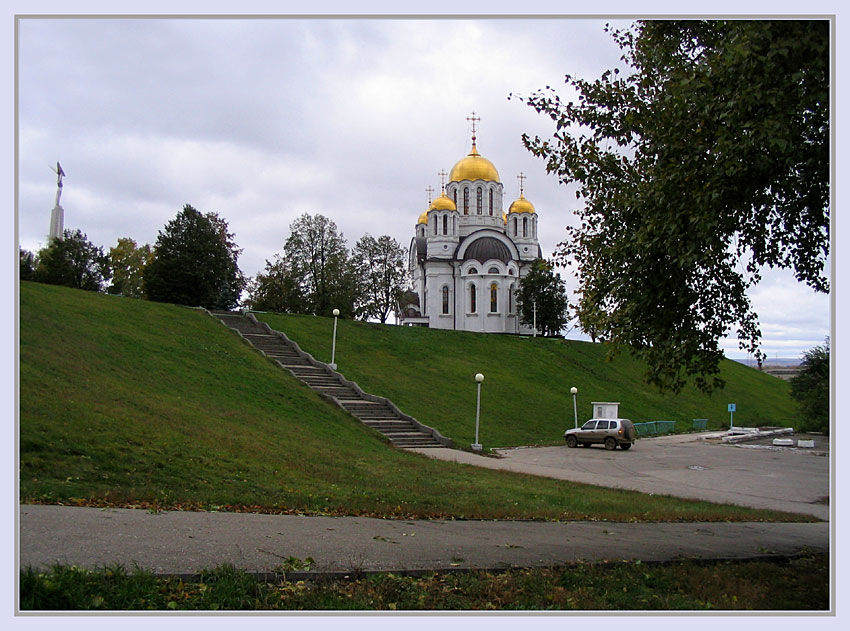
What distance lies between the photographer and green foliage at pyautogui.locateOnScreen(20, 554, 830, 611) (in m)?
4.87

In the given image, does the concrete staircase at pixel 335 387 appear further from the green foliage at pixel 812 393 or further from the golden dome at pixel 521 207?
the golden dome at pixel 521 207

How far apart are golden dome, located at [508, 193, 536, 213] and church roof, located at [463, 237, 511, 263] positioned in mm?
7178

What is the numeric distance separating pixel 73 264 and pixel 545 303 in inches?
1585

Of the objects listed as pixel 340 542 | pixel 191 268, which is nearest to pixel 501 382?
pixel 191 268

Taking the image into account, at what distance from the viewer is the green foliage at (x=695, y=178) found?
654cm

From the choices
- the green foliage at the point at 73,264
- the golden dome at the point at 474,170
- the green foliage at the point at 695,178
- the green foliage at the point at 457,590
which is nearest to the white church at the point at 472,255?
the golden dome at the point at 474,170

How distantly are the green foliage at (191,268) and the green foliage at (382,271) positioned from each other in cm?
1863

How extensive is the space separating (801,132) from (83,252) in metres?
50.2

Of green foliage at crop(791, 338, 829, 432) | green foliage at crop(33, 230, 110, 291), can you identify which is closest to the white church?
green foliage at crop(33, 230, 110, 291)

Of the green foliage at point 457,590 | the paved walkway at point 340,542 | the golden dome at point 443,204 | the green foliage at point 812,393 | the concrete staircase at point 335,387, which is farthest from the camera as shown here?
the golden dome at point 443,204

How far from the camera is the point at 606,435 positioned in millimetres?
28125

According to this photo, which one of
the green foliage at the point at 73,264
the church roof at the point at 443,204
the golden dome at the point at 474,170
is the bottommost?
the green foliage at the point at 73,264

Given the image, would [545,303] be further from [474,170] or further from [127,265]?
[127,265]

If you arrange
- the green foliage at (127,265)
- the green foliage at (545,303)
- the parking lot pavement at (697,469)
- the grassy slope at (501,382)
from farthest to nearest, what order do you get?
the green foliage at (545,303), the green foliage at (127,265), the grassy slope at (501,382), the parking lot pavement at (697,469)
